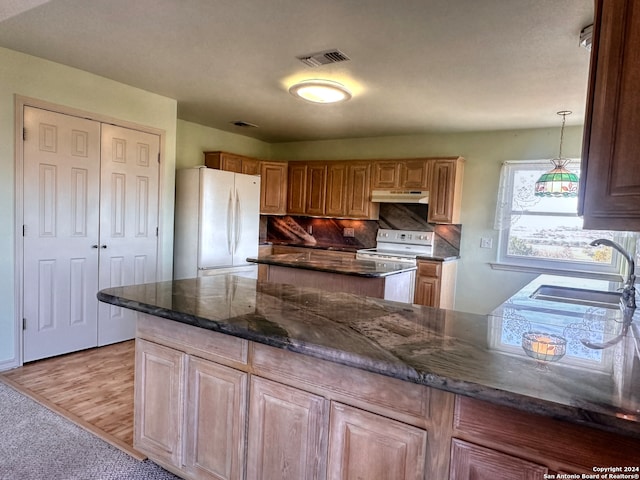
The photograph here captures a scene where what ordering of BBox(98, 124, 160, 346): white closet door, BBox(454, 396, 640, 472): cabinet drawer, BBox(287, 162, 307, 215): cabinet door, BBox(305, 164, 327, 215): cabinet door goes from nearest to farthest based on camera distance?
BBox(454, 396, 640, 472): cabinet drawer < BBox(98, 124, 160, 346): white closet door < BBox(305, 164, 327, 215): cabinet door < BBox(287, 162, 307, 215): cabinet door

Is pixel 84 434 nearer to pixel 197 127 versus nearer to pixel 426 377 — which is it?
pixel 426 377

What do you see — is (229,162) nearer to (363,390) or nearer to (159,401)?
(159,401)

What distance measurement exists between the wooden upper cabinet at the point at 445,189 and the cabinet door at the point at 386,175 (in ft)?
1.48

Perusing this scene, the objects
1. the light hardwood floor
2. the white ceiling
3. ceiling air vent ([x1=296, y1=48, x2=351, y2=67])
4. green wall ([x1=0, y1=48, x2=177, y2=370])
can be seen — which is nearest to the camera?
the white ceiling

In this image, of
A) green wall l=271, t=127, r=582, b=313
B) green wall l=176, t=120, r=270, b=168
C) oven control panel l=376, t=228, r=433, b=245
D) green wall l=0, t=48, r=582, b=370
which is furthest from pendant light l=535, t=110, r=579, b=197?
green wall l=176, t=120, r=270, b=168

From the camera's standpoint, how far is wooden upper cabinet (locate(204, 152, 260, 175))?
5184 mm

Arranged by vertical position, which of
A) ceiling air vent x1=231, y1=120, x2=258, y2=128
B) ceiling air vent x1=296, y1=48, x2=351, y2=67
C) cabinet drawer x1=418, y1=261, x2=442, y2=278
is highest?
ceiling air vent x1=231, y1=120, x2=258, y2=128

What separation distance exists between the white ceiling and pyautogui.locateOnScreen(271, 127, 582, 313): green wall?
1.59ft

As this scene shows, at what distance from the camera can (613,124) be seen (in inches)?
47.6

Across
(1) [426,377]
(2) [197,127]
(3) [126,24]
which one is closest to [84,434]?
(1) [426,377]

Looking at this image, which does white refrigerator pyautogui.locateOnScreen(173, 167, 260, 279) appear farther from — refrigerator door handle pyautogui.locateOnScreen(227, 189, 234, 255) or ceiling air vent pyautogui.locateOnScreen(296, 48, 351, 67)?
ceiling air vent pyautogui.locateOnScreen(296, 48, 351, 67)

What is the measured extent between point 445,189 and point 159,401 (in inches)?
156

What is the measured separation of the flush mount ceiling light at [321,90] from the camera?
3157 mm

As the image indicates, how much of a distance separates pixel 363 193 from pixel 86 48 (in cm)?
341
